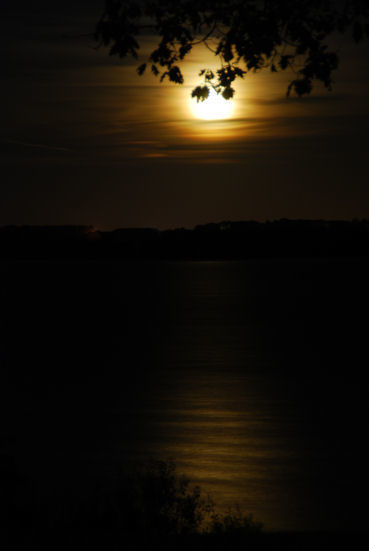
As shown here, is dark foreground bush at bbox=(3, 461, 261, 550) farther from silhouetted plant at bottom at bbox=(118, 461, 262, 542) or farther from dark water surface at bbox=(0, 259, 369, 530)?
dark water surface at bbox=(0, 259, 369, 530)

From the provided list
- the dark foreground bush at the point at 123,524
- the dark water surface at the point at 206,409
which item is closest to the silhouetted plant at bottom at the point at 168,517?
the dark foreground bush at the point at 123,524

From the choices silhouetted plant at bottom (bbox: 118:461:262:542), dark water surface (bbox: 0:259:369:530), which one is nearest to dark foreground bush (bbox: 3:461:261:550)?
silhouetted plant at bottom (bbox: 118:461:262:542)

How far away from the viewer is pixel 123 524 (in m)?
6.52

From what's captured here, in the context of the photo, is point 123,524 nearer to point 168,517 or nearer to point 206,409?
point 168,517

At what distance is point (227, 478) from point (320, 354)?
39.7 ft

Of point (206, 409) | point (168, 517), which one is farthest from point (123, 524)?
point (206, 409)

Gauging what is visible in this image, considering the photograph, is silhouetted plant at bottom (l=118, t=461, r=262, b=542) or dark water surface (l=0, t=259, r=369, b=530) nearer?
silhouetted plant at bottom (l=118, t=461, r=262, b=542)

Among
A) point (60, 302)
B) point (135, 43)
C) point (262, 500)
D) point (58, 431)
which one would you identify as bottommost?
point (262, 500)

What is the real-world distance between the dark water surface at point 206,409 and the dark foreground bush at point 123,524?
22.6 inches

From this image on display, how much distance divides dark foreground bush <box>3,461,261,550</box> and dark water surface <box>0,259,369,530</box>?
57cm

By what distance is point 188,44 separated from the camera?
A: 7.78 m

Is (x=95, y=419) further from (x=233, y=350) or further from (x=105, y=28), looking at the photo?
(x=233, y=350)

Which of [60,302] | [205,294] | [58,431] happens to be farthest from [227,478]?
[205,294]

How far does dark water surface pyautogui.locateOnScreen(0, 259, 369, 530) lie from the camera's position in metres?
9.28
